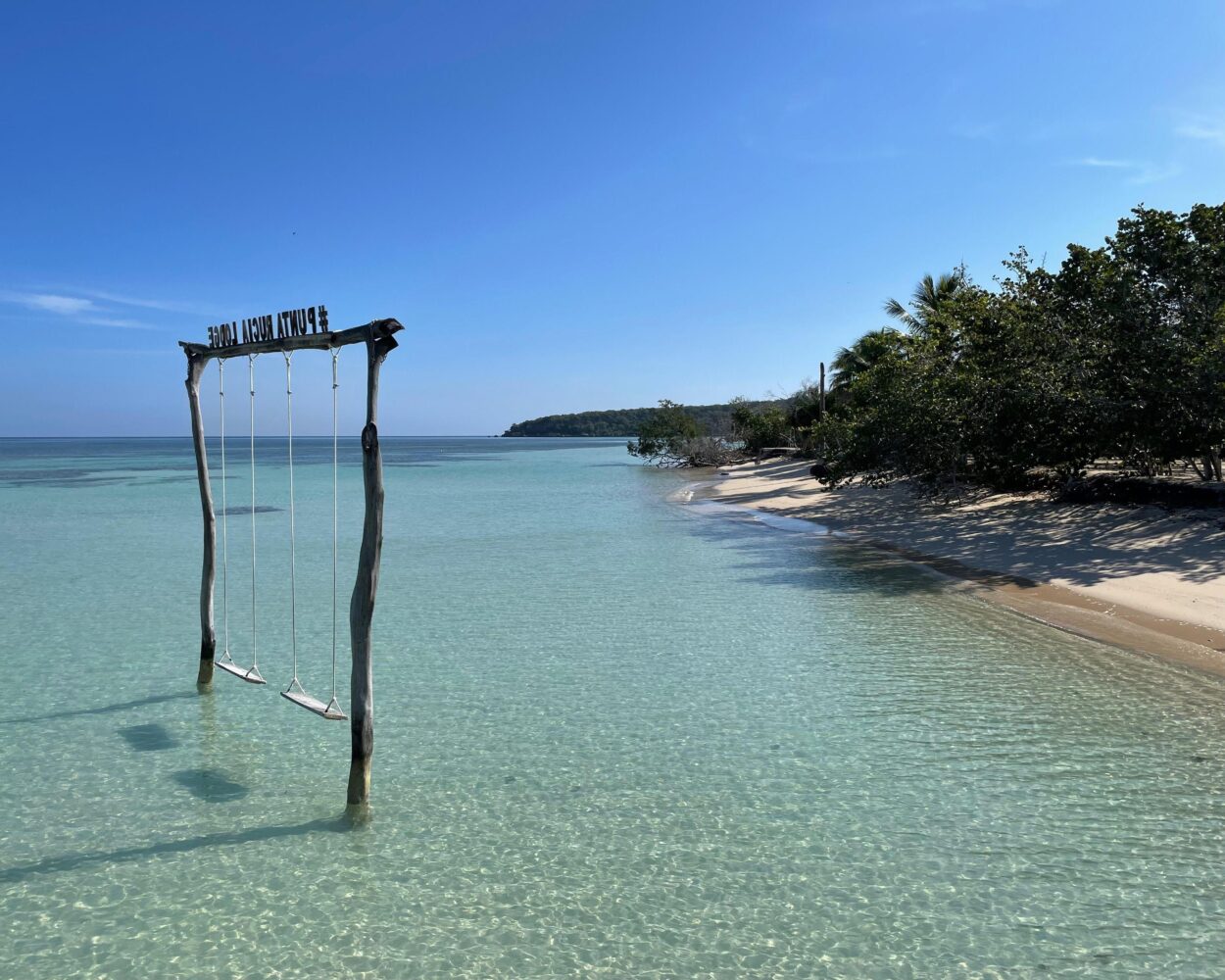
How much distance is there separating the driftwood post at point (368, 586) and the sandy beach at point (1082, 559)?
852 cm

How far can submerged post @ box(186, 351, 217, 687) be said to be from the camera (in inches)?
323

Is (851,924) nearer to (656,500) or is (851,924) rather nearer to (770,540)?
(770,540)

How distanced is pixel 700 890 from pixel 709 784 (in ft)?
5.10

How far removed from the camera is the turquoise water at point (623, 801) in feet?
15.3

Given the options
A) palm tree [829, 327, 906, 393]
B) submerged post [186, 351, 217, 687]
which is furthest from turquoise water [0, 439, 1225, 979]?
palm tree [829, 327, 906, 393]

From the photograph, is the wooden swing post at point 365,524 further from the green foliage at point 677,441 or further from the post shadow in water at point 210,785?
the green foliage at point 677,441

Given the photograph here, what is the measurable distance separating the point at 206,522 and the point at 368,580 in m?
3.77

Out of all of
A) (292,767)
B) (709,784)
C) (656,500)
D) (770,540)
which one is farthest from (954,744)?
(656,500)

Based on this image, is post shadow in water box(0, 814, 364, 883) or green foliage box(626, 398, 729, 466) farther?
green foliage box(626, 398, 729, 466)

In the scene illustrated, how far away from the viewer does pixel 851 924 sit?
480cm

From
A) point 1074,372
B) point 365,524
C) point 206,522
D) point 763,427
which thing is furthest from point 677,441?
point 365,524

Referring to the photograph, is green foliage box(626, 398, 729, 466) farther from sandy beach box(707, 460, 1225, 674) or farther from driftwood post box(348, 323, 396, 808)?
driftwood post box(348, 323, 396, 808)

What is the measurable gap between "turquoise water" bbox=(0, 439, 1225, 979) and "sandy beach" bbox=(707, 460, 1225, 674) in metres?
0.95

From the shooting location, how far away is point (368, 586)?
608cm
